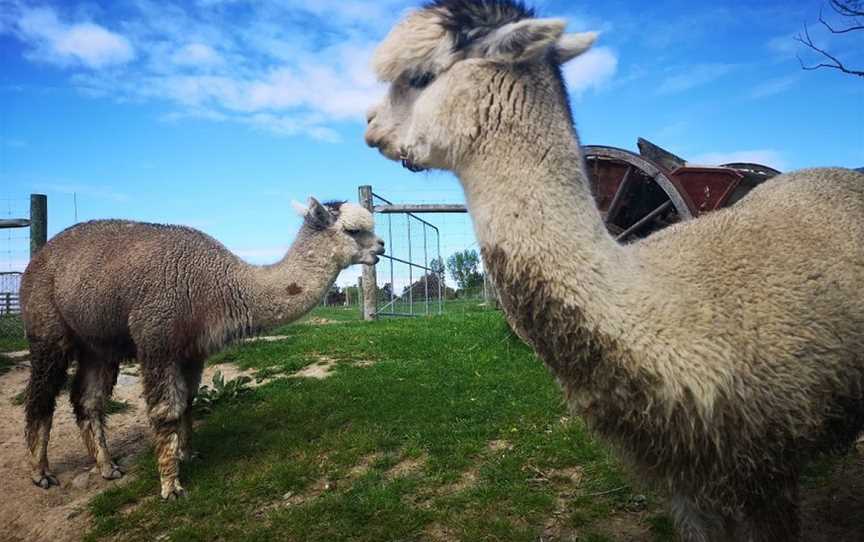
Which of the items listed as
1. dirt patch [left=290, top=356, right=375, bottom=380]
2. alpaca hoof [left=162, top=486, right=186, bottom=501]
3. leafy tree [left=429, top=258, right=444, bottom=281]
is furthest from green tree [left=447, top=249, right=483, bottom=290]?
alpaca hoof [left=162, top=486, right=186, bottom=501]

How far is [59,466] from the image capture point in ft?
19.1

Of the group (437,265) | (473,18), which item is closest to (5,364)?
(473,18)

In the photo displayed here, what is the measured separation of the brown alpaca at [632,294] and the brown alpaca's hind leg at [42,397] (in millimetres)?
4530

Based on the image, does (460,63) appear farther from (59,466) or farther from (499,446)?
(59,466)

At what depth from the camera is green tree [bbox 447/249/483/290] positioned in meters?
18.1

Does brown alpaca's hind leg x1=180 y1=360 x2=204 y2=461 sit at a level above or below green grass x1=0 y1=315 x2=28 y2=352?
below

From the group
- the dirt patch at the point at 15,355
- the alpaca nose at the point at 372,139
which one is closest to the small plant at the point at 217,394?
the dirt patch at the point at 15,355

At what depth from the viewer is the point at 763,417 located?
2.21 m

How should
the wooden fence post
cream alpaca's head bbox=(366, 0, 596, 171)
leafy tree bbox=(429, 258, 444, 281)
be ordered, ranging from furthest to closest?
leafy tree bbox=(429, 258, 444, 281) → the wooden fence post → cream alpaca's head bbox=(366, 0, 596, 171)

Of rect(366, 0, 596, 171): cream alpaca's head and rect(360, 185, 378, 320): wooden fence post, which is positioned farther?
rect(360, 185, 378, 320): wooden fence post

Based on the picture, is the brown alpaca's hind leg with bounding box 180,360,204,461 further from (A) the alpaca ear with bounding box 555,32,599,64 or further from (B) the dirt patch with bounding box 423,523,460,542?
(A) the alpaca ear with bounding box 555,32,599,64

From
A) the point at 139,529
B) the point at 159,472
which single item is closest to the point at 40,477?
the point at 159,472

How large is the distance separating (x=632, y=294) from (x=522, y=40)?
3.17 feet

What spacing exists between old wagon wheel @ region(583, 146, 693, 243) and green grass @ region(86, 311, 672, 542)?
1.93 meters
